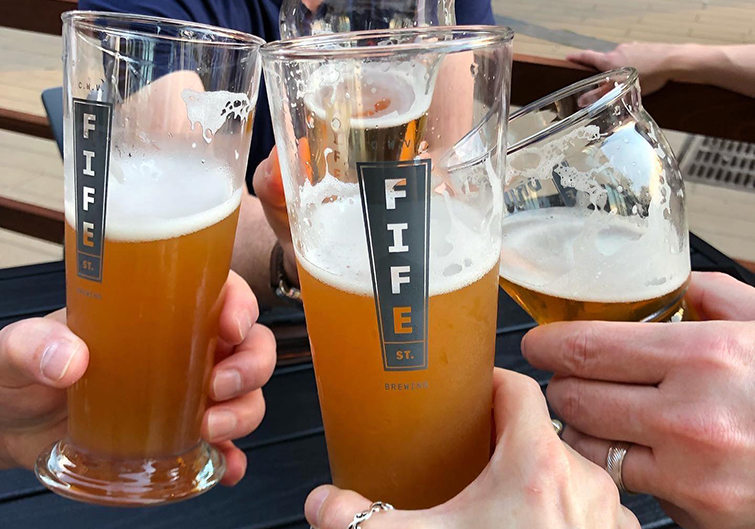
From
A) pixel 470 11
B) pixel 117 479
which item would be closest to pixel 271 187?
pixel 117 479

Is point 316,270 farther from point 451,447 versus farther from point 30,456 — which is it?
point 30,456

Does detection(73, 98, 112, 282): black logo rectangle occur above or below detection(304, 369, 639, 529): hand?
above

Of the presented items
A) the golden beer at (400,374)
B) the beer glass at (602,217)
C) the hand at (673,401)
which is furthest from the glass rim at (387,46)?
the hand at (673,401)

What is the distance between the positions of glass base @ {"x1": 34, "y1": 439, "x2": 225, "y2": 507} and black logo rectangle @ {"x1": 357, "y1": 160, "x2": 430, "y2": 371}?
0.36 meters

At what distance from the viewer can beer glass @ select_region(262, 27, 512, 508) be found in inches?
21.3

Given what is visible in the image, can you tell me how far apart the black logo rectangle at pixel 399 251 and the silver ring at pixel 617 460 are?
347 millimetres

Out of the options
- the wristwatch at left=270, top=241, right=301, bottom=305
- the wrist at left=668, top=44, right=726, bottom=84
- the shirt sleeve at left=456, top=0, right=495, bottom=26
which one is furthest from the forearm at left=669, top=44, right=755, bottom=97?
the wristwatch at left=270, top=241, right=301, bottom=305

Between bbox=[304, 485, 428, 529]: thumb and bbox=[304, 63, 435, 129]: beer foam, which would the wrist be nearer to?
bbox=[304, 63, 435, 129]: beer foam

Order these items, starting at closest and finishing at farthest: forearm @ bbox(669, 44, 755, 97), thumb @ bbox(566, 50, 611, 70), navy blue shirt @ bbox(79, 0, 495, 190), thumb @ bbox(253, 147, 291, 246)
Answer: thumb @ bbox(253, 147, 291, 246) < navy blue shirt @ bbox(79, 0, 495, 190) < forearm @ bbox(669, 44, 755, 97) < thumb @ bbox(566, 50, 611, 70)

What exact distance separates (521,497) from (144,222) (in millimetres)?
419

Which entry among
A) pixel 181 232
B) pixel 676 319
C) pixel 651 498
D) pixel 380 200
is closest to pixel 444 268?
pixel 380 200

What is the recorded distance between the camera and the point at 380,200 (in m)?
0.53

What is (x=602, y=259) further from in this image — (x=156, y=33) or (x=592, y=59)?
(x=592, y=59)

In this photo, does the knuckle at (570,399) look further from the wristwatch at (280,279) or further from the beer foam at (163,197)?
the wristwatch at (280,279)
